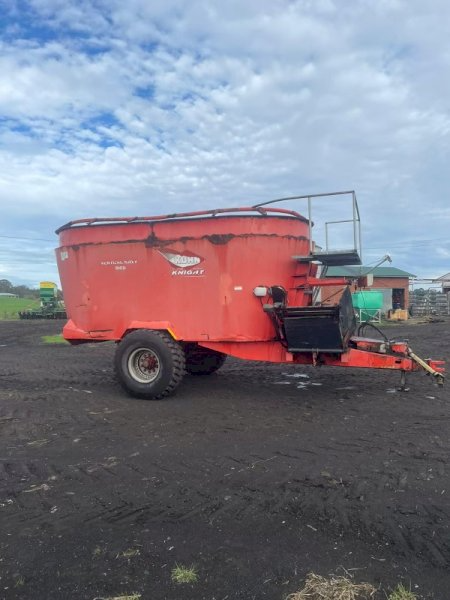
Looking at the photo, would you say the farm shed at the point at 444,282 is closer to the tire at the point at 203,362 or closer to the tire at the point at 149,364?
the tire at the point at 203,362

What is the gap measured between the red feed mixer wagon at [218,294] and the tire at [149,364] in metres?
0.02

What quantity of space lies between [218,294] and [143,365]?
1.63 m

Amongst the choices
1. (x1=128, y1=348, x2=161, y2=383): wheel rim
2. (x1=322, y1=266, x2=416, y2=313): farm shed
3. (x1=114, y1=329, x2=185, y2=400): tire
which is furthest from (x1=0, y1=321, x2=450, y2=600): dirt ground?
(x1=322, y1=266, x2=416, y2=313): farm shed

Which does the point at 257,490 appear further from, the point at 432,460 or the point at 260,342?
the point at 260,342

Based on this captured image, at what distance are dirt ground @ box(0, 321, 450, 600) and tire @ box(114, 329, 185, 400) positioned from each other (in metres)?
0.25

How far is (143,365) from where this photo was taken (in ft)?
24.3

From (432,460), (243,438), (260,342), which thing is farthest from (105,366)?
(432,460)

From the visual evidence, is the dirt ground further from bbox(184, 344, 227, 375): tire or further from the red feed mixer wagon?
bbox(184, 344, 227, 375): tire

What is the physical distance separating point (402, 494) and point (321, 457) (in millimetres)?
952

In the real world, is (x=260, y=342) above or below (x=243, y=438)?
above

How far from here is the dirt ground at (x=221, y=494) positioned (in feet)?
8.90

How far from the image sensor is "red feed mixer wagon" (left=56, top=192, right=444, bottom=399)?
694 cm

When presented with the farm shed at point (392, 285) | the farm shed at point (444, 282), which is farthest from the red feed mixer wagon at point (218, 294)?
the farm shed at point (444, 282)

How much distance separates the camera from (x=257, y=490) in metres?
3.80
